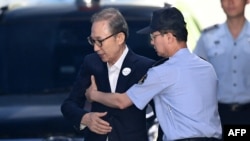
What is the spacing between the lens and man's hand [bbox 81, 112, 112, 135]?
688 cm

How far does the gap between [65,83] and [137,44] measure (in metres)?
0.63

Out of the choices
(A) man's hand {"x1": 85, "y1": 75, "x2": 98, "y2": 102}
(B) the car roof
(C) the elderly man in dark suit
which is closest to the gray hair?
(C) the elderly man in dark suit

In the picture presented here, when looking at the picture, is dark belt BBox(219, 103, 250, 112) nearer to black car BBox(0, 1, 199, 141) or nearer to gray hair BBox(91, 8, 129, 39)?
gray hair BBox(91, 8, 129, 39)

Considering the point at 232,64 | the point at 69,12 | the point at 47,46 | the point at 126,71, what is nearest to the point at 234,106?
the point at 232,64

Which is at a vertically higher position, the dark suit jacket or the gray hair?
the gray hair

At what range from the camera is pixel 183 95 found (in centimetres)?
661

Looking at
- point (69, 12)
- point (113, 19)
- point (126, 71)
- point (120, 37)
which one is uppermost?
point (113, 19)

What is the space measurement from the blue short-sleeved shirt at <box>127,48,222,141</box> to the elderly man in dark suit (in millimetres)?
278

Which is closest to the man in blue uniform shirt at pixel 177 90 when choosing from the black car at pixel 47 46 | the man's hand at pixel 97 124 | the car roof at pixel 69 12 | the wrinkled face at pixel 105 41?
the man's hand at pixel 97 124

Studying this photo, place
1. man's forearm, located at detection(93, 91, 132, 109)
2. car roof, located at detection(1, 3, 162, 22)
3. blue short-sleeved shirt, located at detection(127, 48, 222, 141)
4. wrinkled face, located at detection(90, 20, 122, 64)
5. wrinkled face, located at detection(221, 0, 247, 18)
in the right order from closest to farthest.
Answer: blue short-sleeved shirt, located at detection(127, 48, 222, 141) → man's forearm, located at detection(93, 91, 132, 109) → wrinkled face, located at detection(90, 20, 122, 64) → wrinkled face, located at detection(221, 0, 247, 18) → car roof, located at detection(1, 3, 162, 22)

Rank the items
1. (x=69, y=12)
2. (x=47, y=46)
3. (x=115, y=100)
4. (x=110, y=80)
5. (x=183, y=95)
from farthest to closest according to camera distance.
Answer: (x=69, y=12)
(x=47, y=46)
(x=110, y=80)
(x=115, y=100)
(x=183, y=95)

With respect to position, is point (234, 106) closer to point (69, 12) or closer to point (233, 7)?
point (233, 7)

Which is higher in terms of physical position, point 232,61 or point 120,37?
point 120,37

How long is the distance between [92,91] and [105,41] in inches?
11.8
